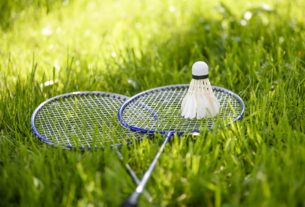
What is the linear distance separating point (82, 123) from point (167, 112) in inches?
15.1

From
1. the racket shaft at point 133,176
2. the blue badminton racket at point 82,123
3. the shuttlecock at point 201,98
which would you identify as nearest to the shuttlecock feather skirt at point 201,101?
the shuttlecock at point 201,98

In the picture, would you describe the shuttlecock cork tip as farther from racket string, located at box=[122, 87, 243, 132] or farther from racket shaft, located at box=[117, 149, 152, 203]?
racket shaft, located at box=[117, 149, 152, 203]

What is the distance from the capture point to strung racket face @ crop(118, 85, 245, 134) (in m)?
2.13

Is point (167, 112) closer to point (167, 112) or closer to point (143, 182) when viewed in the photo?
point (167, 112)

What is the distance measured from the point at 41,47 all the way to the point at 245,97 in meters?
1.56

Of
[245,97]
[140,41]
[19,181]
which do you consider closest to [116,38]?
[140,41]

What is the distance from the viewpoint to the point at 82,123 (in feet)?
7.32

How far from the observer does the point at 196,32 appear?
3436 millimetres

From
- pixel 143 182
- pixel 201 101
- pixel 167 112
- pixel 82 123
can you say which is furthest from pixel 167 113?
pixel 143 182

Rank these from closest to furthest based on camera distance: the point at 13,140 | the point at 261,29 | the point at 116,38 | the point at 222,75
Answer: the point at 13,140 → the point at 222,75 → the point at 261,29 → the point at 116,38

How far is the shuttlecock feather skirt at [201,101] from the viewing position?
7.23 feet

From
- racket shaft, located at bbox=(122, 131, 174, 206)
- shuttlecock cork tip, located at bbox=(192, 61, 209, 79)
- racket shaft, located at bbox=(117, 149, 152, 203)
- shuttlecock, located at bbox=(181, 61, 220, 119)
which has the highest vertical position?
shuttlecock cork tip, located at bbox=(192, 61, 209, 79)

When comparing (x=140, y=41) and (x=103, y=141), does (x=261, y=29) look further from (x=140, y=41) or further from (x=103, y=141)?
(x=103, y=141)

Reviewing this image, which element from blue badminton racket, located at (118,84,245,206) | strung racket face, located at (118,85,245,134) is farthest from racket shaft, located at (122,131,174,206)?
strung racket face, located at (118,85,245,134)
